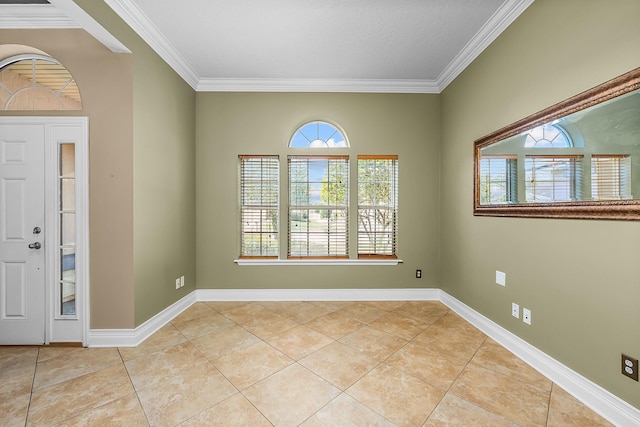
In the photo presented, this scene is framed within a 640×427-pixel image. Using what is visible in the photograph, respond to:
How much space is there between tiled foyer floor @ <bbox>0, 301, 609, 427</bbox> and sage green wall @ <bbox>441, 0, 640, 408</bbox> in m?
0.37

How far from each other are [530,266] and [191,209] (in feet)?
12.3

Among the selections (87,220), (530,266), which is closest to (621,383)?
(530,266)

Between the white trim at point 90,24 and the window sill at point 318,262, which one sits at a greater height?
the white trim at point 90,24

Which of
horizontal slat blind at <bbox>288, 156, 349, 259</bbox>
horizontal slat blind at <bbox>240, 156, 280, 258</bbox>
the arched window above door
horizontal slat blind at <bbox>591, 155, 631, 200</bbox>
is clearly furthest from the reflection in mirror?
the arched window above door

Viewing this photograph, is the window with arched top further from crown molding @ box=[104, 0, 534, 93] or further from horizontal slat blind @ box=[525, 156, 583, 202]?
horizontal slat blind @ box=[525, 156, 583, 202]

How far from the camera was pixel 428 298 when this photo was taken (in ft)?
11.5

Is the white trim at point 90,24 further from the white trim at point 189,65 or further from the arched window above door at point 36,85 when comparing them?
the arched window above door at point 36,85

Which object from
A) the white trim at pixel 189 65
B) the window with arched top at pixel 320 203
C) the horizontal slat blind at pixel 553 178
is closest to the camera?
the horizontal slat blind at pixel 553 178

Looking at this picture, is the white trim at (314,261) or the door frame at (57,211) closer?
the door frame at (57,211)

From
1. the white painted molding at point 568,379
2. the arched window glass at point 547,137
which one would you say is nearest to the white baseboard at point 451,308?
the white painted molding at point 568,379

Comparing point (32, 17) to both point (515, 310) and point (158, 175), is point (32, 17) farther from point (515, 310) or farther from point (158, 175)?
point (515, 310)

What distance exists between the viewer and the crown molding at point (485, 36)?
212 cm

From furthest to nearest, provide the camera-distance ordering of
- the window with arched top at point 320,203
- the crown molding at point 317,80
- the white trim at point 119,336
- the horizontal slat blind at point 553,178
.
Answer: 1. the window with arched top at point 320,203
2. the white trim at point 119,336
3. the crown molding at point 317,80
4. the horizontal slat blind at point 553,178

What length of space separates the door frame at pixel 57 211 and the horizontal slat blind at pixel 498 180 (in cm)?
383
